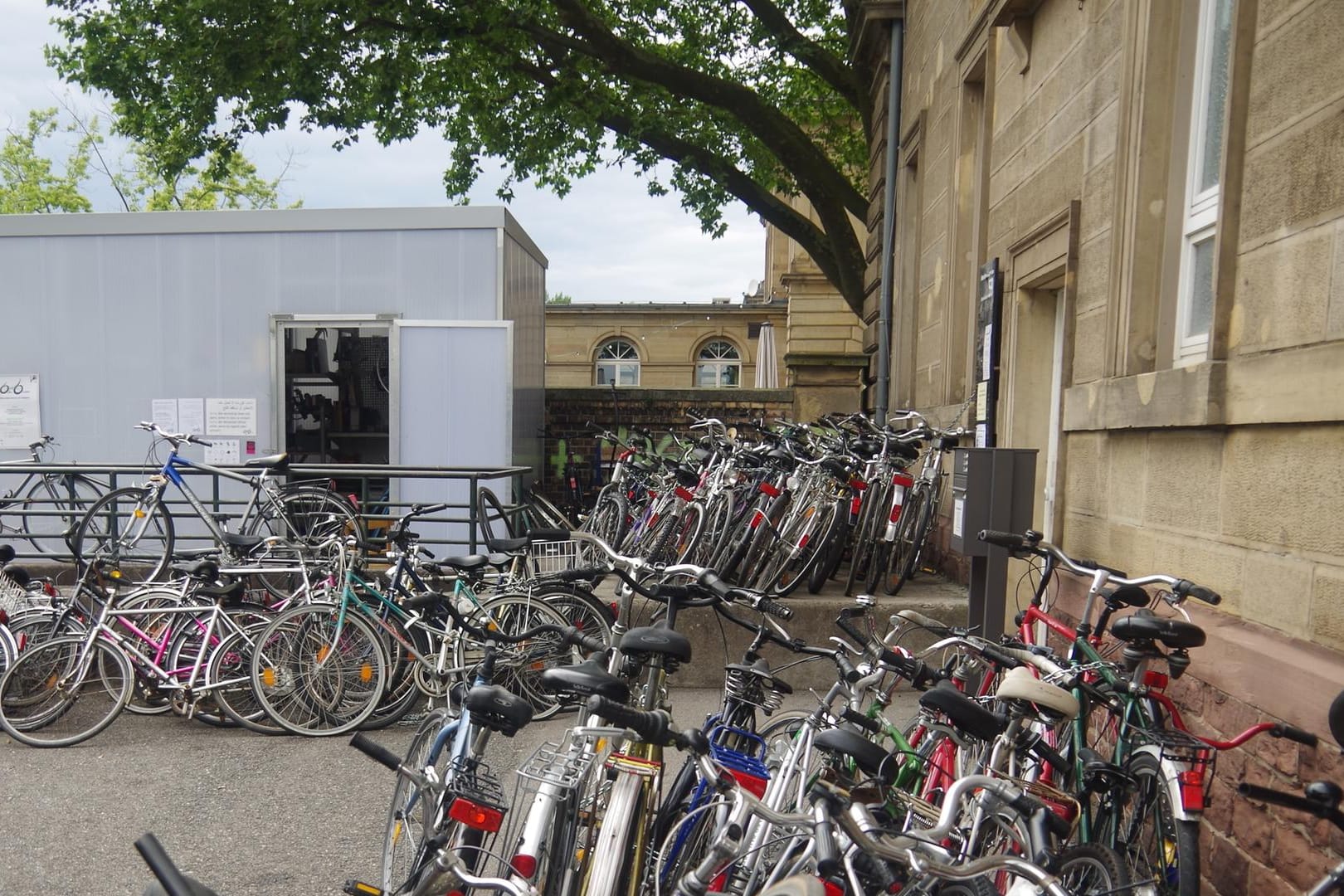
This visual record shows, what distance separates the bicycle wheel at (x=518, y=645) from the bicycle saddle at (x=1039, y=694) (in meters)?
2.77

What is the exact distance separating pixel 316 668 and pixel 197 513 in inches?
115

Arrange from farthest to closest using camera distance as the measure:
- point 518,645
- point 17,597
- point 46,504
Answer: point 46,504
point 17,597
point 518,645

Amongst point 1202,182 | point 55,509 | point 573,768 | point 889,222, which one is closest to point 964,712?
point 573,768

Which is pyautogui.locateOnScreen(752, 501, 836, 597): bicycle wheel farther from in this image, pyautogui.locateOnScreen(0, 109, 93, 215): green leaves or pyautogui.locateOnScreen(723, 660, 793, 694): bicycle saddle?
pyautogui.locateOnScreen(0, 109, 93, 215): green leaves

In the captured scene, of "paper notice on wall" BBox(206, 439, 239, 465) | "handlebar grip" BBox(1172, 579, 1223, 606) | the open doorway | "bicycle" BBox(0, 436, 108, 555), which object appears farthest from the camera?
the open doorway

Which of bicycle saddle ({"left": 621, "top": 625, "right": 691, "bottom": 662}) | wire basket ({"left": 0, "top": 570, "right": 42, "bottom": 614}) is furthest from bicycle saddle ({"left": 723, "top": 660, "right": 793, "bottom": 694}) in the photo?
wire basket ({"left": 0, "top": 570, "right": 42, "bottom": 614})

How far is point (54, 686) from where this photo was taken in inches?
206

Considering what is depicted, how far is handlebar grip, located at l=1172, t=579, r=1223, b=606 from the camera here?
2.94 metres

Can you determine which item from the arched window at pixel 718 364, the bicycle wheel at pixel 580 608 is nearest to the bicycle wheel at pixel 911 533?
the bicycle wheel at pixel 580 608

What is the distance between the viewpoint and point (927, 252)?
27.9 ft

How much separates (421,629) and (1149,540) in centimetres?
366

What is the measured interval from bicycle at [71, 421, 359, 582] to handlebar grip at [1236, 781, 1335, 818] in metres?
5.27

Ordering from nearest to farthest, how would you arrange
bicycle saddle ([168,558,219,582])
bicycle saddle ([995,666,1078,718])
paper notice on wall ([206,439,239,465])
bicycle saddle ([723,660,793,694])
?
1. bicycle saddle ([995,666,1078,718])
2. bicycle saddle ([723,660,793,694])
3. bicycle saddle ([168,558,219,582])
4. paper notice on wall ([206,439,239,465])

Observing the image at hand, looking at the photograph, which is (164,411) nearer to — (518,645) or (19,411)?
(19,411)
